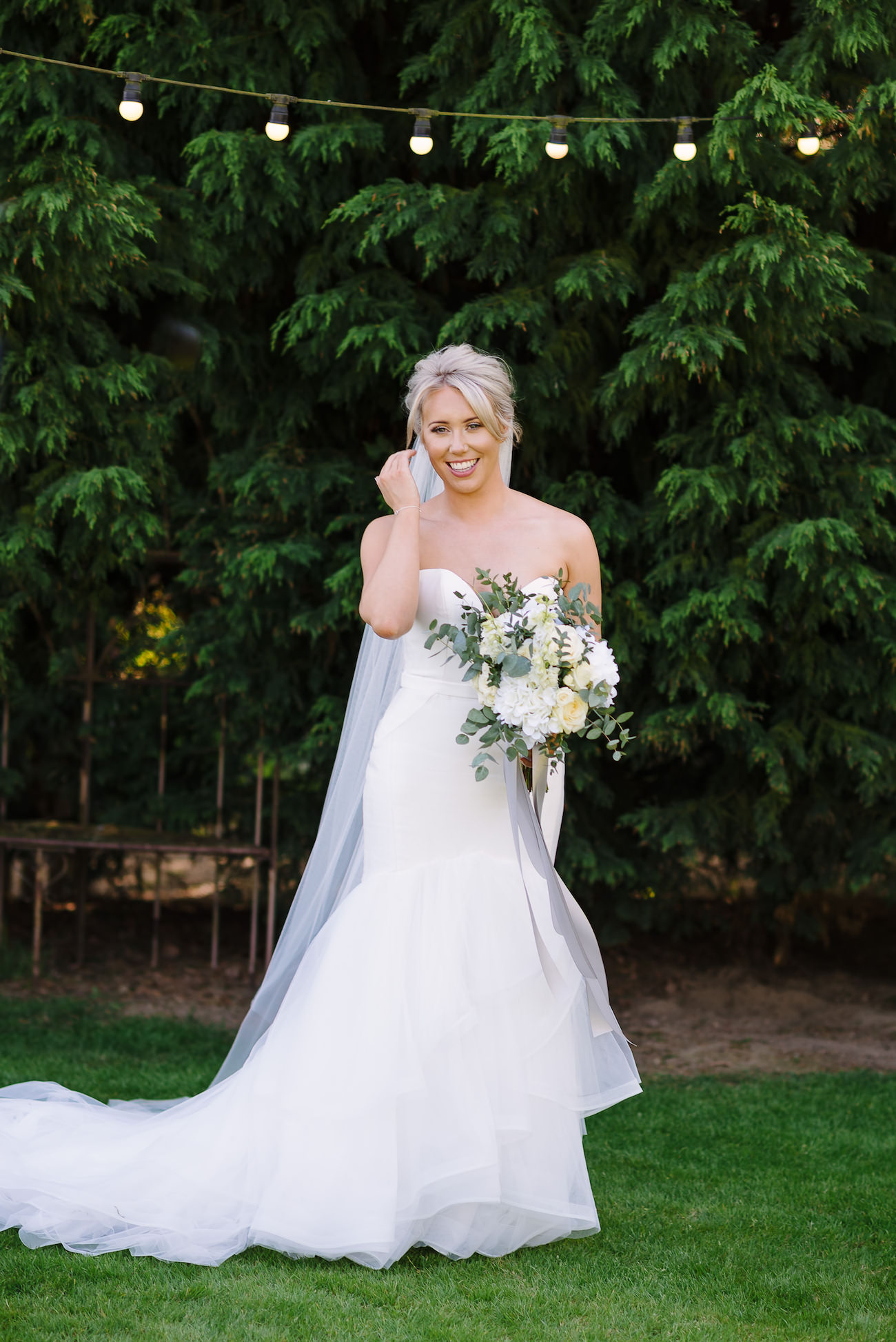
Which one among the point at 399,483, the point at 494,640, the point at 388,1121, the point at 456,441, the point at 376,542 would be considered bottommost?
the point at 388,1121

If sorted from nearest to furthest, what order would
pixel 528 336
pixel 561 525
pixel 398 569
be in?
pixel 398 569 → pixel 561 525 → pixel 528 336

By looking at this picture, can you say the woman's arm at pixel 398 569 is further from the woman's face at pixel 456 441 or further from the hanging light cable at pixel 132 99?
→ the hanging light cable at pixel 132 99

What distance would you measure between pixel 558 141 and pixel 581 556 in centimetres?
184

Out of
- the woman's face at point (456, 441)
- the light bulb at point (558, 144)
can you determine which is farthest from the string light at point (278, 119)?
the woman's face at point (456, 441)

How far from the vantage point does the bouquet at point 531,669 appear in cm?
312

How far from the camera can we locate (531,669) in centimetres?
312

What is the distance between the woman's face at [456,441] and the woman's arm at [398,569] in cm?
10

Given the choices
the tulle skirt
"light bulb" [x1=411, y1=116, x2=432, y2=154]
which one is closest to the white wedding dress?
the tulle skirt

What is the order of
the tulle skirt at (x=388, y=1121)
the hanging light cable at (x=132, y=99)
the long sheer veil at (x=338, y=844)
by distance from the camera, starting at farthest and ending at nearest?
the hanging light cable at (x=132, y=99)
the long sheer veil at (x=338, y=844)
the tulle skirt at (x=388, y=1121)

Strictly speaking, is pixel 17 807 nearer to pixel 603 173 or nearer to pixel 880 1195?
pixel 603 173

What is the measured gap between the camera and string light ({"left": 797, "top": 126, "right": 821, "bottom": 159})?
A: 14.8 ft

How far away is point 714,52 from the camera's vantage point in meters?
4.96

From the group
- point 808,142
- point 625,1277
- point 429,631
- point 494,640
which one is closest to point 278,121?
point 808,142

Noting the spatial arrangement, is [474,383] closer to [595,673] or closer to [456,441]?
[456,441]
